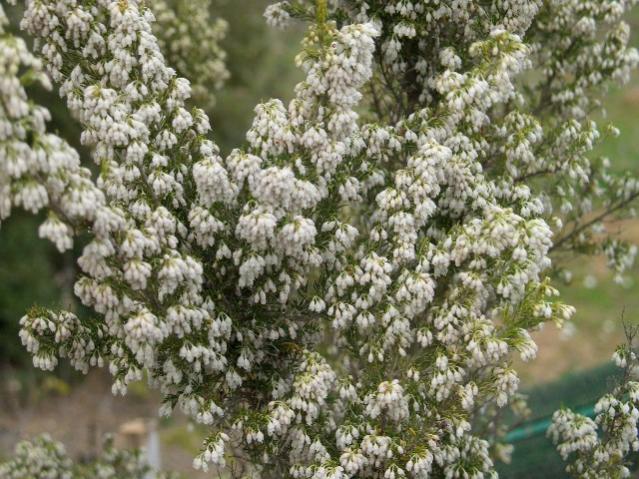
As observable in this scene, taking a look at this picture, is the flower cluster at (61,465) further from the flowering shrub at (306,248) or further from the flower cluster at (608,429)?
the flower cluster at (608,429)

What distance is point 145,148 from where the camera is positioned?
646 cm

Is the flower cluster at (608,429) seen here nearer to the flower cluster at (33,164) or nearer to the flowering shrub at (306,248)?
the flowering shrub at (306,248)

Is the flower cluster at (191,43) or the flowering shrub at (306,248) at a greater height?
the flower cluster at (191,43)

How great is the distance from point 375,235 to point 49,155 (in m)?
2.72

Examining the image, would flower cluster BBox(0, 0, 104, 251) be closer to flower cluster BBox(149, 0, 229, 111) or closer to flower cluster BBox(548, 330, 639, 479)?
flower cluster BBox(548, 330, 639, 479)

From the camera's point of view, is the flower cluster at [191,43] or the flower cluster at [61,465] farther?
Answer: the flower cluster at [191,43]

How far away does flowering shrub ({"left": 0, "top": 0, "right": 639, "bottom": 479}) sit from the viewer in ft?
20.9

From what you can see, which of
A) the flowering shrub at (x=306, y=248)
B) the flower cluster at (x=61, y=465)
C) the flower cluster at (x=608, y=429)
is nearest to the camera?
the flowering shrub at (x=306, y=248)

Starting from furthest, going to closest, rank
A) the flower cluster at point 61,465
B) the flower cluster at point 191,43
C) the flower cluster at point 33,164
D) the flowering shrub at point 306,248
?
the flower cluster at point 191,43 → the flower cluster at point 61,465 → the flowering shrub at point 306,248 → the flower cluster at point 33,164

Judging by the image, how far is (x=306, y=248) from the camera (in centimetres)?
686

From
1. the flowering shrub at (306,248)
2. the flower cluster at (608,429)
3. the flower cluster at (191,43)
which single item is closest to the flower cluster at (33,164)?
the flowering shrub at (306,248)

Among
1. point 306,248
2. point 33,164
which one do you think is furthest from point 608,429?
point 33,164

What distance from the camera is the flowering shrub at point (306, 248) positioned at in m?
6.36

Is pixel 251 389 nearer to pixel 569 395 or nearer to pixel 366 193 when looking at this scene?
pixel 366 193
